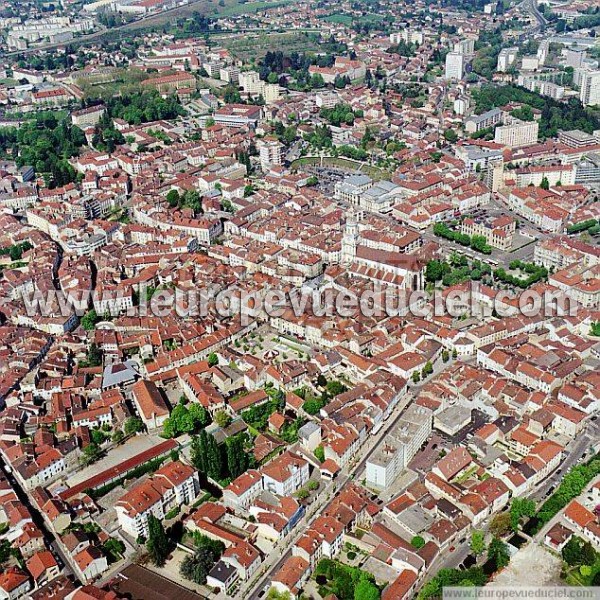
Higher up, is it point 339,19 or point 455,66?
point 339,19

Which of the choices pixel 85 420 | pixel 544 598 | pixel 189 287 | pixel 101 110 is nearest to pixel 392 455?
pixel 544 598

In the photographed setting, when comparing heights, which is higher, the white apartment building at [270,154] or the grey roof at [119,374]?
the white apartment building at [270,154]

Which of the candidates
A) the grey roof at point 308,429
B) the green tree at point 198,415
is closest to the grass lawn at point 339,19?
the green tree at point 198,415

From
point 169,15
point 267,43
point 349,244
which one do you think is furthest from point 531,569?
point 169,15

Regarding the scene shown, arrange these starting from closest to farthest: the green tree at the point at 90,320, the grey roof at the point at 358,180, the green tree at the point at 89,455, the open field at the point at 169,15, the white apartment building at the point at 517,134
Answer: the green tree at the point at 89,455 < the green tree at the point at 90,320 < the grey roof at the point at 358,180 < the white apartment building at the point at 517,134 < the open field at the point at 169,15

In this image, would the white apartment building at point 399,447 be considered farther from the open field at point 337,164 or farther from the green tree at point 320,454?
the open field at point 337,164

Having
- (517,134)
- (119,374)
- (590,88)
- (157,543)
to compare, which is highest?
(590,88)

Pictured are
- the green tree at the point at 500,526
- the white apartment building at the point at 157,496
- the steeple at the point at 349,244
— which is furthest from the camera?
the steeple at the point at 349,244

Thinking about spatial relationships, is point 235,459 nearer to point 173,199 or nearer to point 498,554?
point 498,554
